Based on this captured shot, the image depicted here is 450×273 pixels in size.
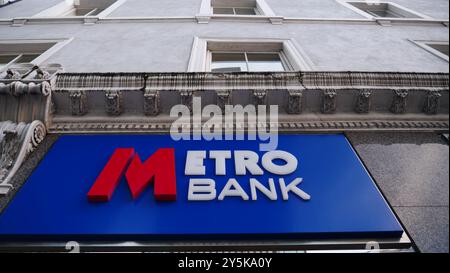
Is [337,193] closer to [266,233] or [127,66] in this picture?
[266,233]

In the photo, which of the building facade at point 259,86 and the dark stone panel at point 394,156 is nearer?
the dark stone panel at point 394,156

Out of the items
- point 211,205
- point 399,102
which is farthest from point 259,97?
point 399,102

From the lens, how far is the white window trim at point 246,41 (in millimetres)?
7129

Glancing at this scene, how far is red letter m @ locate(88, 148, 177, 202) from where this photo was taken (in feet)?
14.2

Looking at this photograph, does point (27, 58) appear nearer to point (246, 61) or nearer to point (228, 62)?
point (228, 62)

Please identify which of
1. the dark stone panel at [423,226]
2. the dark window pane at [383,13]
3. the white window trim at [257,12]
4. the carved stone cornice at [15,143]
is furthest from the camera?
the dark window pane at [383,13]

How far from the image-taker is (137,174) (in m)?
4.64

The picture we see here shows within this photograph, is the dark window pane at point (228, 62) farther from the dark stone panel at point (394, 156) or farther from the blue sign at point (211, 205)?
the dark stone panel at point (394, 156)

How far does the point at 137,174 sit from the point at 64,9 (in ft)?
34.9

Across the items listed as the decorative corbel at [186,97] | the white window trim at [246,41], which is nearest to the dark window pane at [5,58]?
the white window trim at [246,41]

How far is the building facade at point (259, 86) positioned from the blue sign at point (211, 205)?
0.34m

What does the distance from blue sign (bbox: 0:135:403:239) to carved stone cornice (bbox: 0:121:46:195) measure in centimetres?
40

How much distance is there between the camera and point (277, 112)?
18.6ft
